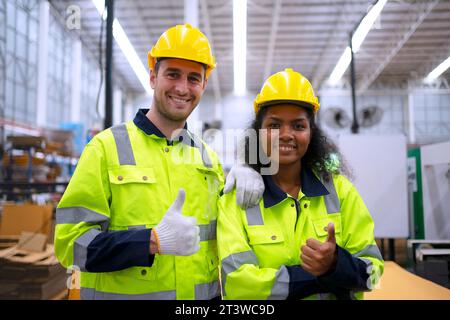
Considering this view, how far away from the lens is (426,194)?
9.08 ft

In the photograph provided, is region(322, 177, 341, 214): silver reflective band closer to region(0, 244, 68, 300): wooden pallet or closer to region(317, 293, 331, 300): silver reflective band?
region(317, 293, 331, 300): silver reflective band

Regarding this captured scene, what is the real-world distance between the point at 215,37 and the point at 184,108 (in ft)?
33.7

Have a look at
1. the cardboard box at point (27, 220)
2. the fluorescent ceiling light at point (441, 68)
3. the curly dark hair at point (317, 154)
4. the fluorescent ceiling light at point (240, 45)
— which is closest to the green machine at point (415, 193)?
the fluorescent ceiling light at point (441, 68)

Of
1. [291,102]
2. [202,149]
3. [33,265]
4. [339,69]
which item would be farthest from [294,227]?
[339,69]

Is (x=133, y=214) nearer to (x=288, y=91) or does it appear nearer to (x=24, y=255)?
(x=288, y=91)

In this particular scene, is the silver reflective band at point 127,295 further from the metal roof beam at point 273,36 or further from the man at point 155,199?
the metal roof beam at point 273,36

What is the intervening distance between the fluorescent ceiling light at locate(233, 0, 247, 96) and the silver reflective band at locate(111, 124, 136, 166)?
271 inches

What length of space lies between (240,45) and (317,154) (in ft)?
32.9

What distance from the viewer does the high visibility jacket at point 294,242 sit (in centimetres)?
113

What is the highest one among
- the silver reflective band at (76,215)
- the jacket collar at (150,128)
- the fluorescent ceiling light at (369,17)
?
the fluorescent ceiling light at (369,17)

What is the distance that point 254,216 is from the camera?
50.4 inches

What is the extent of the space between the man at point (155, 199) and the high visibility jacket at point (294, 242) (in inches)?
3.5

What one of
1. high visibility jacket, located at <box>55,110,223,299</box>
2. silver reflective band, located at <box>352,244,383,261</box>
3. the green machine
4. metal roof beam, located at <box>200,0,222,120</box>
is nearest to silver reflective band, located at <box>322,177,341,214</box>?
silver reflective band, located at <box>352,244,383,261</box>
